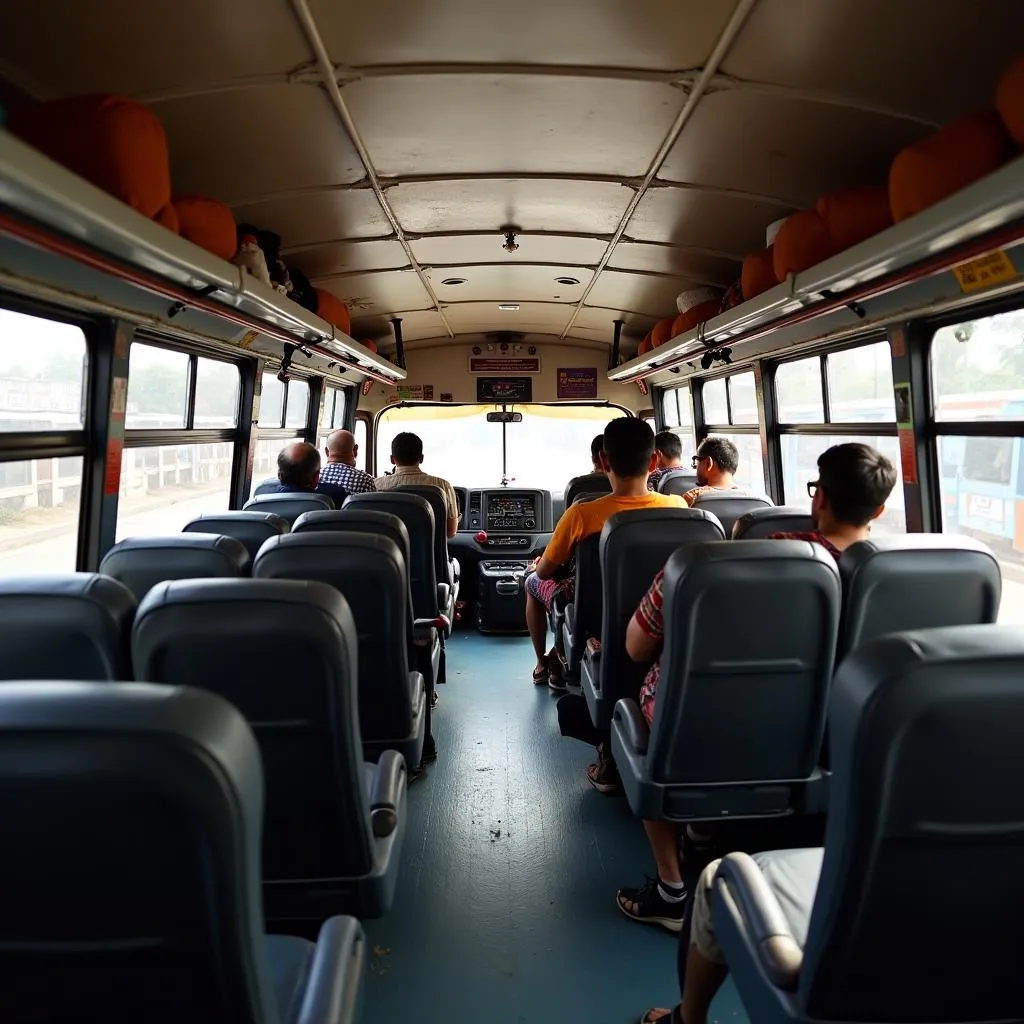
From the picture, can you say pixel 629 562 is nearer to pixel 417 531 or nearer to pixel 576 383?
pixel 417 531

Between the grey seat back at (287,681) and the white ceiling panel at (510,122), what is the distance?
7.24 feet

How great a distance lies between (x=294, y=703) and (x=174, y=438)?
3.52 m

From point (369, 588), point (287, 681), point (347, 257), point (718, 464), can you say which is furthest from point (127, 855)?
point (347, 257)

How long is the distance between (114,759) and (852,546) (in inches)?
79.5

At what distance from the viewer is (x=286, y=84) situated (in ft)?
9.11

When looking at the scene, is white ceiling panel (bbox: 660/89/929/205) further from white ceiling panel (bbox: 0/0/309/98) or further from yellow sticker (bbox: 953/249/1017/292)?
white ceiling panel (bbox: 0/0/309/98)

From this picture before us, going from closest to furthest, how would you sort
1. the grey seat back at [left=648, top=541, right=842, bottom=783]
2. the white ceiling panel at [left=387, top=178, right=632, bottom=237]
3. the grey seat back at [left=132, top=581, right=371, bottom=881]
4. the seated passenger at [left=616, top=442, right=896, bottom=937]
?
the grey seat back at [left=132, top=581, right=371, bottom=881] → the grey seat back at [left=648, top=541, right=842, bottom=783] → the seated passenger at [left=616, top=442, right=896, bottom=937] → the white ceiling panel at [left=387, top=178, right=632, bottom=237]

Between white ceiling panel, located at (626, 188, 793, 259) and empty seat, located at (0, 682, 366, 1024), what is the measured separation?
3.94 m

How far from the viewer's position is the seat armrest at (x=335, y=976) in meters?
1.30

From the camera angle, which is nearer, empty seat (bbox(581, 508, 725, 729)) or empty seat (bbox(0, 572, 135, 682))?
empty seat (bbox(0, 572, 135, 682))

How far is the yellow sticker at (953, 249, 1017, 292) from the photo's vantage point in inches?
101

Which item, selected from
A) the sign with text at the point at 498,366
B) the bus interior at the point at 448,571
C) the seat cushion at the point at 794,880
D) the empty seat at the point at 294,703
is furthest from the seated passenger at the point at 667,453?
the empty seat at the point at 294,703

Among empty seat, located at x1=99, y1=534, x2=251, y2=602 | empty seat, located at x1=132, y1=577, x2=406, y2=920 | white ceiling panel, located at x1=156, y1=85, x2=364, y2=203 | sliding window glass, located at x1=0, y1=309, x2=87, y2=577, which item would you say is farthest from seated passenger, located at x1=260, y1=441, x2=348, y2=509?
empty seat, located at x1=132, y1=577, x2=406, y2=920

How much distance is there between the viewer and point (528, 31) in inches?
97.7
